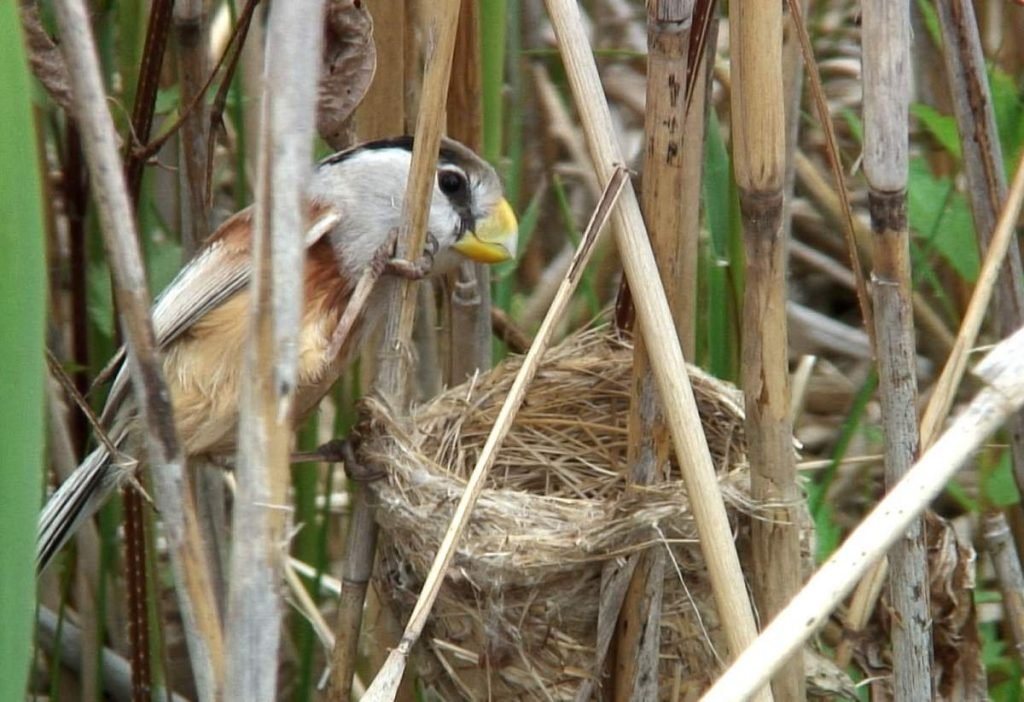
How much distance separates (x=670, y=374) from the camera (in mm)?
1323

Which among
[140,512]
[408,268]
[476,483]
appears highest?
[408,268]

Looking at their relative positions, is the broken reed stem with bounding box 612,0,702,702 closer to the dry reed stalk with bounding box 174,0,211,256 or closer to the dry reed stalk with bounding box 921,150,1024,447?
the dry reed stalk with bounding box 921,150,1024,447

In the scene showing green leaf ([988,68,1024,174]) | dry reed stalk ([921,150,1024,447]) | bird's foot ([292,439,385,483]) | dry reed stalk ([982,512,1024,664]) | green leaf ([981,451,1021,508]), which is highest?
green leaf ([988,68,1024,174])

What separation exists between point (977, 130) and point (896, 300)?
304 millimetres

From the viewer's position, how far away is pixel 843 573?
1.04 metres

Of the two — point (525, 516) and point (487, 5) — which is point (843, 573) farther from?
point (487, 5)

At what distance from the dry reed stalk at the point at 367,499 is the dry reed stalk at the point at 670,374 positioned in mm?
427

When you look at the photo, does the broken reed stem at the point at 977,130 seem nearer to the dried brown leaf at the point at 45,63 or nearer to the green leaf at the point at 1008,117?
the green leaf at the point at 1008,117

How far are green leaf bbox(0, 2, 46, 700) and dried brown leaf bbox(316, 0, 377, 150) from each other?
0.67 metres

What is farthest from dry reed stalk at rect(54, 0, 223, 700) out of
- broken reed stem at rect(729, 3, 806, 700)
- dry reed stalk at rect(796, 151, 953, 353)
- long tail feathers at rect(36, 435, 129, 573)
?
dry reed stalk at rect(796, 151, 953, 353)

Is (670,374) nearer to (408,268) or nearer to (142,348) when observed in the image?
(408,268)

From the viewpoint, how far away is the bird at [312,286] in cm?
175

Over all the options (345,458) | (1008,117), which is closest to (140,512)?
(345,458)

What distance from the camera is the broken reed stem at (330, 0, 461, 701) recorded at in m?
1.40
